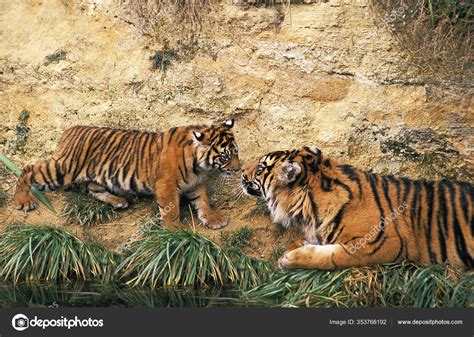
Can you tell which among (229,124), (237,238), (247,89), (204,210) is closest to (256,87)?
(247,89)

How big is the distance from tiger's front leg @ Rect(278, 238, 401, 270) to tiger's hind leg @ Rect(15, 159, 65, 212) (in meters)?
2.56

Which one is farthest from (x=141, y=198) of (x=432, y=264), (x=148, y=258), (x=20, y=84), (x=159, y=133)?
(x=432, y=264)

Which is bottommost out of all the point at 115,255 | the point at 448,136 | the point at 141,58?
the point at 115,255

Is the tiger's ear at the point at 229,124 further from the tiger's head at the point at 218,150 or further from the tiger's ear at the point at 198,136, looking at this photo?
the tiger's ear at the point at 198,136

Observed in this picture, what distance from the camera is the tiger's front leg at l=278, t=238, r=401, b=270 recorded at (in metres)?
6.27

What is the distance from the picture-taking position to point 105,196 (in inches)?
300

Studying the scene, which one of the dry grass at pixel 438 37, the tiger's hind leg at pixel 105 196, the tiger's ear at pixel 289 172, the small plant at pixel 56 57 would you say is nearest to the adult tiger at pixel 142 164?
the tiger's hind leg at pixel 105 196

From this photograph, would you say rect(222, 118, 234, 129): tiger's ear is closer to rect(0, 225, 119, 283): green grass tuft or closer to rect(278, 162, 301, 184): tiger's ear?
rect(278, 162, 301, 184): tiger's ear

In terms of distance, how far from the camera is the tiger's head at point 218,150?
718 centimetres

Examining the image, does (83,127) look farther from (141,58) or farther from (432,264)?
(432,264)

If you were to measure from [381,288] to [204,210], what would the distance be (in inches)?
77.9

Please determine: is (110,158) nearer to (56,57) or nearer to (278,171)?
(56,57)

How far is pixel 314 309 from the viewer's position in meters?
6.01

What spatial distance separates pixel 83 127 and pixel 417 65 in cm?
327
